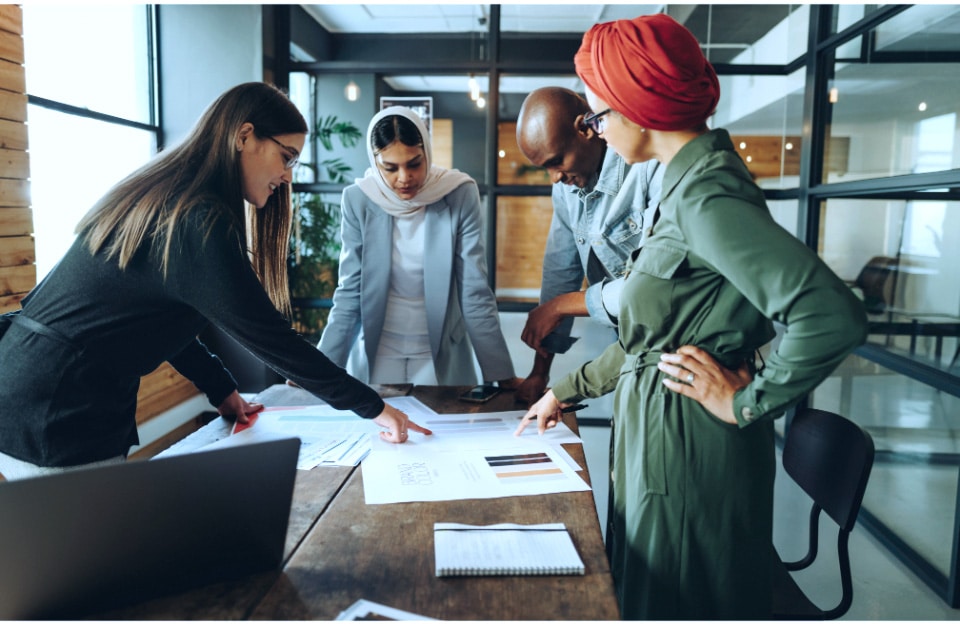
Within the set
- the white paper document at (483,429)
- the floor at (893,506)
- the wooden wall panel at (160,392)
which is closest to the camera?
the white paper document at (483,429)

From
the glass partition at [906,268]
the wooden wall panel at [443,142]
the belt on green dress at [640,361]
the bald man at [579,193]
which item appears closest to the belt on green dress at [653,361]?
the belt on green dress at [640,361]

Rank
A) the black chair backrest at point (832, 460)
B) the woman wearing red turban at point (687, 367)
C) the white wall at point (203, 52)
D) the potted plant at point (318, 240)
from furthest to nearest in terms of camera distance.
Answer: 1. the potted plant at point (318, 240)
2. the white wall at point (203, 52)
3. the black chair backrest at point (832, 460)
4. the woman wearing red turban at point (687, 367)

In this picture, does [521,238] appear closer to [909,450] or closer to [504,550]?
[909,450]

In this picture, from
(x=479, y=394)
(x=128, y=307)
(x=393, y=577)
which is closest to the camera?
(x=393, y=577)

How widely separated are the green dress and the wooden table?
138 millimetres

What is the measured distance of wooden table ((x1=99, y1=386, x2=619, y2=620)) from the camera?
83 cm

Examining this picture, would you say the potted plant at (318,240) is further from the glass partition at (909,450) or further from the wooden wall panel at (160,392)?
the glass partition at (909,450)

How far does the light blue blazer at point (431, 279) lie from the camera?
2.15 meters

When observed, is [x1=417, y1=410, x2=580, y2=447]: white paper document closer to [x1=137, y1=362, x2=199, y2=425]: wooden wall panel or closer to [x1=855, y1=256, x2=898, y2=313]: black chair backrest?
[x1=855, y1=256, x2=898, y2=313]: black chair backrest

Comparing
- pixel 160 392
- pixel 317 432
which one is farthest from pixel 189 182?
pixel 160 392

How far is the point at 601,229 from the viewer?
1.94 meters

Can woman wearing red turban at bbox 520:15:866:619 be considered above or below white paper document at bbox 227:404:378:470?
above

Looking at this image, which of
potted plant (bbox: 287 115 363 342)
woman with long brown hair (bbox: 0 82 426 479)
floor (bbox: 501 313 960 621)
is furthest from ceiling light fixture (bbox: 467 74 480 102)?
woman with long brown hair (bbox: 0 82 426 479)

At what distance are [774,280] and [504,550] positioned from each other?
1.76ft
